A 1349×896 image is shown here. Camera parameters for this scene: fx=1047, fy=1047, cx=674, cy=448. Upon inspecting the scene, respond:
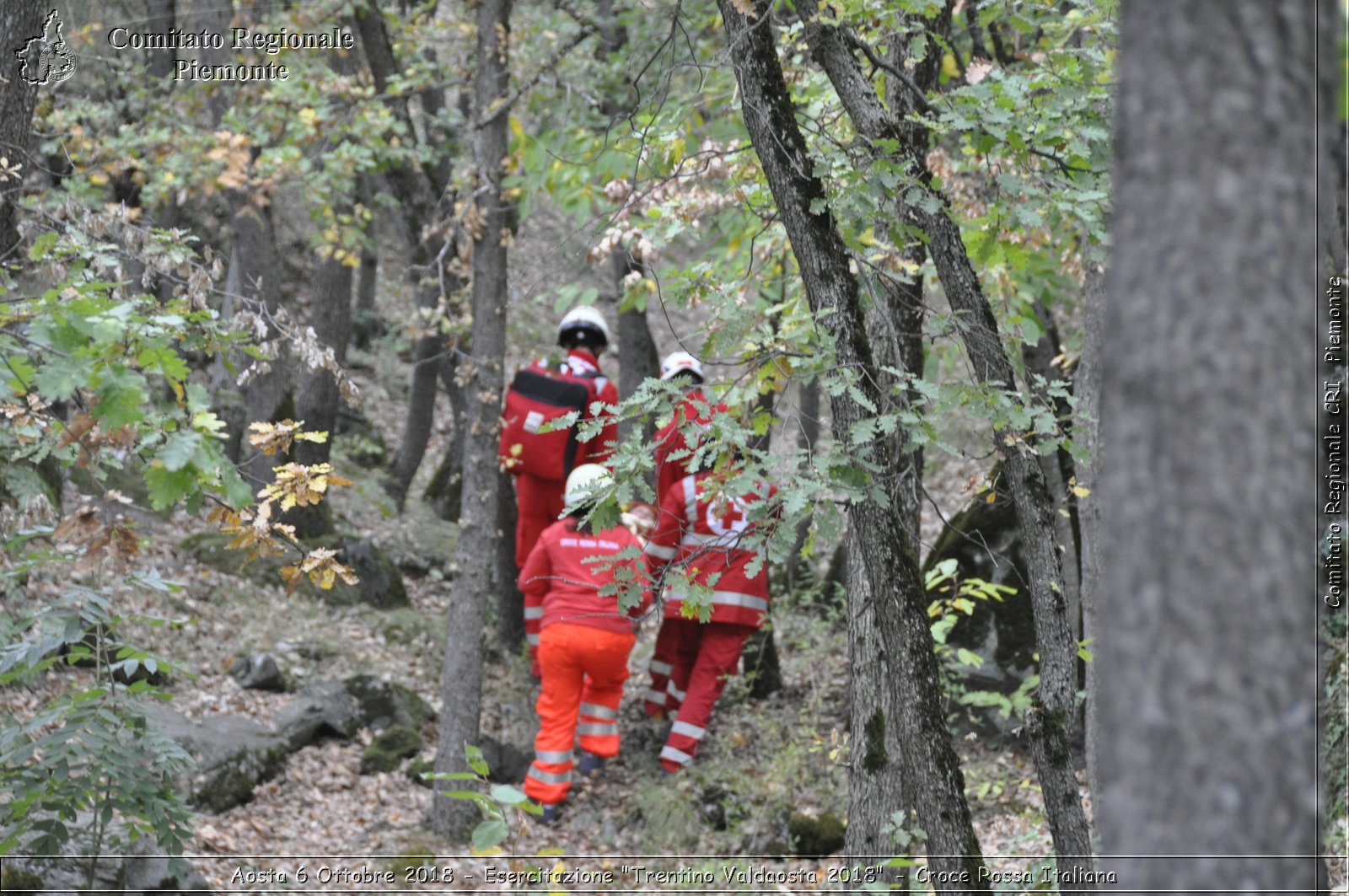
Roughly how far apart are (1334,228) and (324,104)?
22.7 ft

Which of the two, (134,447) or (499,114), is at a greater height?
(499,114)

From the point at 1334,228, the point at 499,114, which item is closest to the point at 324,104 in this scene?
the point at 499,114

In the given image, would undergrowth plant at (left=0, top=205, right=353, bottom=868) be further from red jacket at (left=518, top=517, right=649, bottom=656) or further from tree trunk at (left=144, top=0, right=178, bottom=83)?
tree trunk at (left=144, top=0, right=178, bottom=83)

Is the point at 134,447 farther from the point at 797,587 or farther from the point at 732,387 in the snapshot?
the point at 797,587

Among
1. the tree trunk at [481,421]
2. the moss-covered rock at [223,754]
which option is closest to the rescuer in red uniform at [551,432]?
the tree trunk at [481,421]

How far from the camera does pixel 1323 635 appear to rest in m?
5.80

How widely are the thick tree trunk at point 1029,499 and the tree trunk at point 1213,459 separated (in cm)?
232

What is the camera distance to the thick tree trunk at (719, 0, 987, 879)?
3660 mm

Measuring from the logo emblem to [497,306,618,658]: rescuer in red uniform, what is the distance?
3.76 meters

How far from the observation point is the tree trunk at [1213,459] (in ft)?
3.97

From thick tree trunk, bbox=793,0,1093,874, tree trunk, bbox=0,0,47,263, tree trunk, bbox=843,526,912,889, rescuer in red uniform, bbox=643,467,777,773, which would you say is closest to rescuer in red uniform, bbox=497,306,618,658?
rescuer in red uniform, bbox=643,467,777,773

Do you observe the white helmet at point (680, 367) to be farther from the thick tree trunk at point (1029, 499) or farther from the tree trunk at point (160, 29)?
the tree trunk at point (160, 29)

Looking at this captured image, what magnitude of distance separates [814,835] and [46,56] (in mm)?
6039

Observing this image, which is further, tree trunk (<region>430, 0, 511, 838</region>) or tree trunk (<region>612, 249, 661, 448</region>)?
tree trunk (<region>612, 249, 661, 448</region>)
